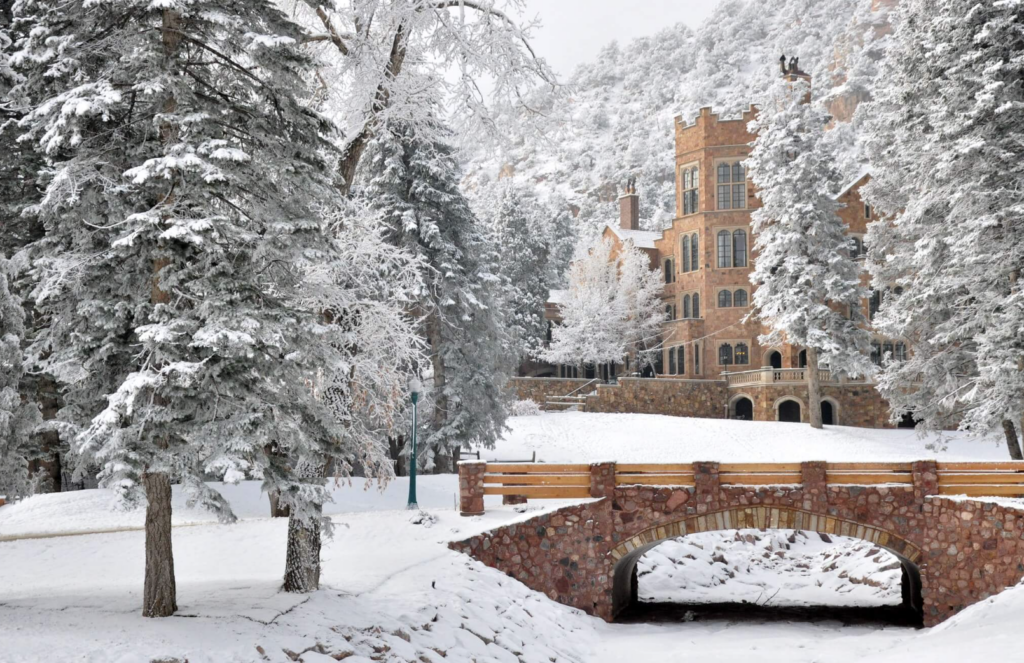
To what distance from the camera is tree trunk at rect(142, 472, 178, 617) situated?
28.9 ft

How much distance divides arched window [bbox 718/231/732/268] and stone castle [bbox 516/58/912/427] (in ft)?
0.15

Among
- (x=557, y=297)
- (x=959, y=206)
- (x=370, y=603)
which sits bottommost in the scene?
(x=370, y=603)

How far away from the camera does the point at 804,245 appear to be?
30.5 m

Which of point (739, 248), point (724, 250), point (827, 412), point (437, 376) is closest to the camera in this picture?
point (437, 376)

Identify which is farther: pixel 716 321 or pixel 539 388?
pixel 716 321

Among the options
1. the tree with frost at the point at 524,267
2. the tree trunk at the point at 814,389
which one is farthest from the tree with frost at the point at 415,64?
the tree with frost at the point at 524,267

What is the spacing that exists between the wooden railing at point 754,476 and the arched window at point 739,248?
25426mm

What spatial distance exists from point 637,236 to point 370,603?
136 ft

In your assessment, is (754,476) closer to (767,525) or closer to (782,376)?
(767,525)

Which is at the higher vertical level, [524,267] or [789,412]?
[524,267]

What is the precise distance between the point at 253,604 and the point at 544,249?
42242 mm

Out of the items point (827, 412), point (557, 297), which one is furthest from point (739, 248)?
point (557, 297)

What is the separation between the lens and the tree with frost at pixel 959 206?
1958 cm

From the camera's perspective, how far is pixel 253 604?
9.98m
